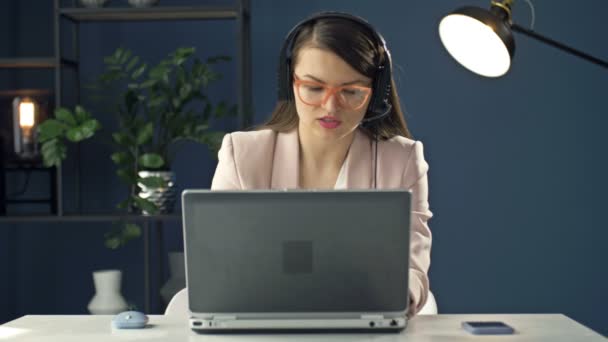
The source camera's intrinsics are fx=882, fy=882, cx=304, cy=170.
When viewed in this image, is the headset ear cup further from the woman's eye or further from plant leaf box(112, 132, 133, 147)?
plant leaf box(112, 132, 133, 147)

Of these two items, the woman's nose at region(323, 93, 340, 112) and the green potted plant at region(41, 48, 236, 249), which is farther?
the green potted plant at region(41, 48, 236, 249)

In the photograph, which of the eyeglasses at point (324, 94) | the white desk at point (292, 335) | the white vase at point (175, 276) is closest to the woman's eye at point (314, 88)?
the eyeglasses at point (324, 94)

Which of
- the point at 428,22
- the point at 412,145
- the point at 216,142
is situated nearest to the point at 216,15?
the point at 216,142

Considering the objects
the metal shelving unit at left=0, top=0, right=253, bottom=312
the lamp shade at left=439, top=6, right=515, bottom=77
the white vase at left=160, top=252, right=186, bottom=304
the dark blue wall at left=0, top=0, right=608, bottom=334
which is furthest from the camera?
the dark blue wall at left=0, top=0, right=608, bottom=334

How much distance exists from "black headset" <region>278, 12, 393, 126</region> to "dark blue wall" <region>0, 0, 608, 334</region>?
163 cm

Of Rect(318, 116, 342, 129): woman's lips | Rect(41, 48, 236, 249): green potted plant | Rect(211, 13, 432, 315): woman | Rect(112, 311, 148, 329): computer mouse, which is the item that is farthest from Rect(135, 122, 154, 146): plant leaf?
Rect(112, 311, 148, 329): computer mouse

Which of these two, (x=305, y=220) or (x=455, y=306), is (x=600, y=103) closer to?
(x=455, y=306)

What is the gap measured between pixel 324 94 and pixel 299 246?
546mm

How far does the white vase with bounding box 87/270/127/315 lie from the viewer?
338 centimetres

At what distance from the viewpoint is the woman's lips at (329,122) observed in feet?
6.35

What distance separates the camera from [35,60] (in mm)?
3414

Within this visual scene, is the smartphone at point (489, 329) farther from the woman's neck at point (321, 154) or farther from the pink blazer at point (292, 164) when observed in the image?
the woman's neck at point (321, 154)

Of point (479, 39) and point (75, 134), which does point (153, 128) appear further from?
point (479, 39)

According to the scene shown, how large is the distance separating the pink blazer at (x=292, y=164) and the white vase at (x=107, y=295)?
4.40 ft
